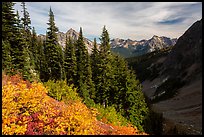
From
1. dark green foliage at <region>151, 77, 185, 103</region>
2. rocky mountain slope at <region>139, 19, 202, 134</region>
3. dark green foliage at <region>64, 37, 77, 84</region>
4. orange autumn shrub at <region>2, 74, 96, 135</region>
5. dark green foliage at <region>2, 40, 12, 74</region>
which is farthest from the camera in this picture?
dark green foliage at <region>151, 77, 185, 103</region>

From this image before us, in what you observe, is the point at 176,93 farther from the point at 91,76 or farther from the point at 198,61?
the point at 91,76

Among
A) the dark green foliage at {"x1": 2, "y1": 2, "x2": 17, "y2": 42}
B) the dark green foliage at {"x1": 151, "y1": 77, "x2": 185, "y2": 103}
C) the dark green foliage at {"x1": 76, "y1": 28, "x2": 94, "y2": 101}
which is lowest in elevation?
the dark green foliage at {"x1": 151, "y1": 77, "x2": 185, "y2": 103}

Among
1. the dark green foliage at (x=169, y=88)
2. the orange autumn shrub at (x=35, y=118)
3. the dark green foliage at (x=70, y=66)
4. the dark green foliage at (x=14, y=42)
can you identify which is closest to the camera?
the orange autumn shrub at (x=35, y=118)

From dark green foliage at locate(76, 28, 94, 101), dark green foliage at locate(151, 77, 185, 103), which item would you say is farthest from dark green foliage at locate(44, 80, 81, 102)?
dark green foliage at locate(151, 77, 185, 103)

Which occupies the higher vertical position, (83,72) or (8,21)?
(8,21)

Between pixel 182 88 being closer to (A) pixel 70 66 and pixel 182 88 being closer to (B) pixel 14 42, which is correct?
(A) pixel 70 66

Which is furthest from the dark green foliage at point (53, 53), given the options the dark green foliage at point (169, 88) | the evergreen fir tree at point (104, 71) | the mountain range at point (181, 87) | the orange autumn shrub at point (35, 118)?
the dark green foliage at point (169, 88)

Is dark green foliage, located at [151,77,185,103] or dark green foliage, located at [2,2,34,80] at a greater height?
dark green foliage, located at [2,2,34,80]

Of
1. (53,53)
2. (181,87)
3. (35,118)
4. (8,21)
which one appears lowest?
(181,87)

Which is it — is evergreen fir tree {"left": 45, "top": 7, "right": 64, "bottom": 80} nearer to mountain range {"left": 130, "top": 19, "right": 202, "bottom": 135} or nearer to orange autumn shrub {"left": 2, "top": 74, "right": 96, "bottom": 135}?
mountain range {"left": 130, "top": 19, "right": 202, "bottom": 135}

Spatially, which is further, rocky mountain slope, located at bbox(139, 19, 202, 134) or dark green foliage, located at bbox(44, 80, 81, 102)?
rocky mountain slope, located at bbox(139, 19, 202, 134)

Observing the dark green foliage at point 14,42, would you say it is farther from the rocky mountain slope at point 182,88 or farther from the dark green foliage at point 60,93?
the rocky mountain slope at point 182,88

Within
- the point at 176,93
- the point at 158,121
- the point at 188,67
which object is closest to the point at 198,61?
the point at 188,67

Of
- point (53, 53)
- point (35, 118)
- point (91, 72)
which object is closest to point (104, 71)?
point (91, 72)
